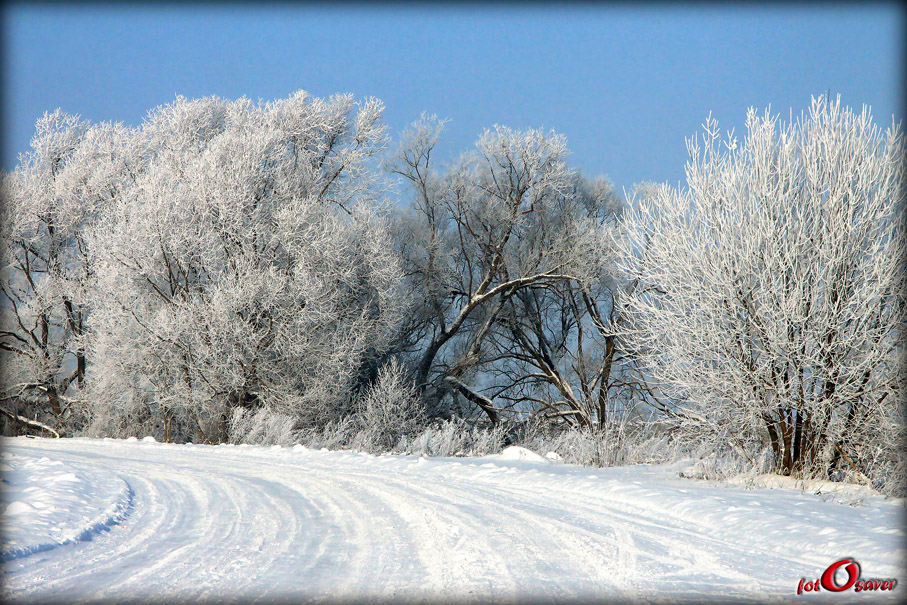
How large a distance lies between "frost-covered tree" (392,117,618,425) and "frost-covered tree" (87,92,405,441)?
438 centimetres

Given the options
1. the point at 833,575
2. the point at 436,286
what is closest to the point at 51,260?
the point at 436,286

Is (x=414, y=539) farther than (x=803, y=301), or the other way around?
(x=803, y=301)

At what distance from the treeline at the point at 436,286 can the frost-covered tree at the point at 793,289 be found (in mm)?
41

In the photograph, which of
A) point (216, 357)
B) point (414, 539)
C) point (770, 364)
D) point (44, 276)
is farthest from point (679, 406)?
point (44, 276)

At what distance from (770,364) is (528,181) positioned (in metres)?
17.4

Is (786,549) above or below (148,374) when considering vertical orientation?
below

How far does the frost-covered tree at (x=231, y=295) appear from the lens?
63.4ft

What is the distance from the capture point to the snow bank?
4715 millimetres

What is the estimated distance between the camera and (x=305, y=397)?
63.2ft

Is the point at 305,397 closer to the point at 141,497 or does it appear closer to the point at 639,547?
the point at 141,497

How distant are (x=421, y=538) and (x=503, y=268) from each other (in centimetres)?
2171

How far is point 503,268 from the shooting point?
26547mm

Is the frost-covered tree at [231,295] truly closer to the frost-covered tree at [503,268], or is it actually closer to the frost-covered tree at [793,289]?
the frost-covered tree at [503,268]

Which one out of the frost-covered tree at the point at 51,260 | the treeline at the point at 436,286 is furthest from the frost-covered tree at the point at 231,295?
the frost-covered tree at the point at 51,260
